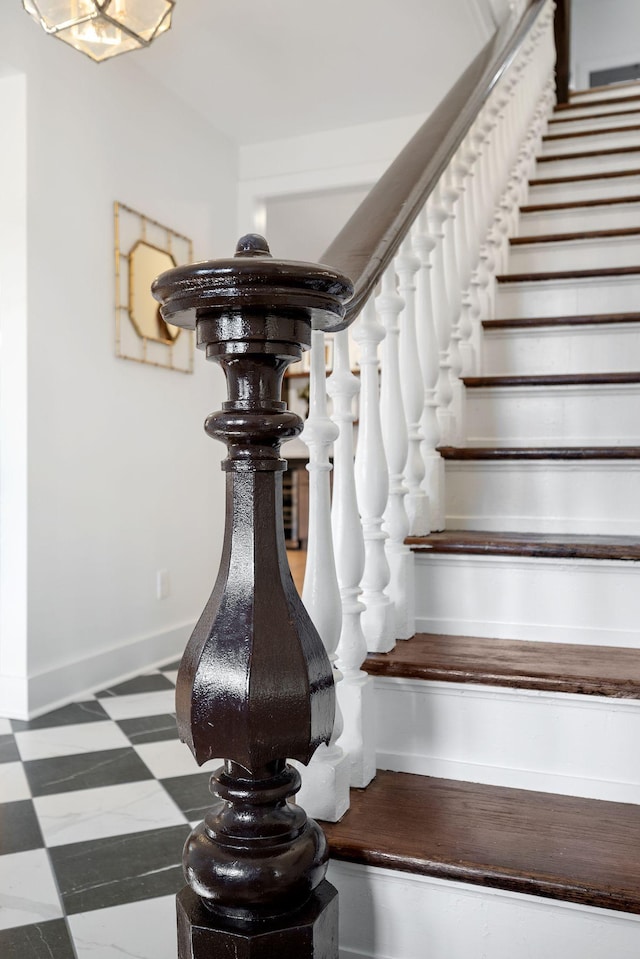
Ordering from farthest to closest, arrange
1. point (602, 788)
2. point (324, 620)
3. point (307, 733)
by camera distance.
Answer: point (602, 788) → point (324, 620) → point (307, 733)

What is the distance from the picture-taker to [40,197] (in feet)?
9.32

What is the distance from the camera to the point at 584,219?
2848 mm

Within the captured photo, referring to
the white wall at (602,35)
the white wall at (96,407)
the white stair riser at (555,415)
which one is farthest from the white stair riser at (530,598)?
the white wall at (602,35)

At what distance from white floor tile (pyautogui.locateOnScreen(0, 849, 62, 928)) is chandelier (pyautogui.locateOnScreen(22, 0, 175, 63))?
2268 mm

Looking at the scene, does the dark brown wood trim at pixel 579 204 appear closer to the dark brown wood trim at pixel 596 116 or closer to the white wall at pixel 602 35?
the dark brown wood trim at pixel 596 116

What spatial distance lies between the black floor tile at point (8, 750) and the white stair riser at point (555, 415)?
1644 mm

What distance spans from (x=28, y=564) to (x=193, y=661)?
223 centimetres

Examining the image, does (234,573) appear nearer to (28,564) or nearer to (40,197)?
(28,564)

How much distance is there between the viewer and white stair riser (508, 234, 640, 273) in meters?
2.55

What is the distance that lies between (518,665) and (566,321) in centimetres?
119

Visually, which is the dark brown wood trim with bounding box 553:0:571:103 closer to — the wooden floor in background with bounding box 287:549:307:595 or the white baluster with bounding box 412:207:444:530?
the wooden floor in background with bounding box 287:549:307:595

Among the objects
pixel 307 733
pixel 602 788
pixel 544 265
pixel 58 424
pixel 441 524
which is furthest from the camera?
pixel 58 424

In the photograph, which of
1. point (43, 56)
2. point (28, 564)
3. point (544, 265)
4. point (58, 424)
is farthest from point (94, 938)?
point (43, 56)

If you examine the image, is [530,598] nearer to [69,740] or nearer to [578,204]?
[69,740]
